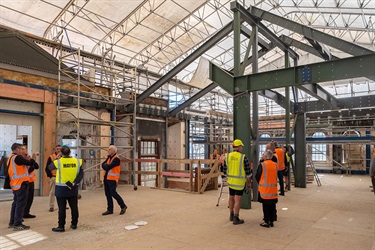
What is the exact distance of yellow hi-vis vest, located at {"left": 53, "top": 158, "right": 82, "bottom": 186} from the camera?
6105mm

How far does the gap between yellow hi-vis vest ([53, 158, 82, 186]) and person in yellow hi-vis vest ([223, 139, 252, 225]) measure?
3.44 meters

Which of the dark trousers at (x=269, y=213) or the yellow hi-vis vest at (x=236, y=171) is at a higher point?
the yellow hi-vis vest at (x=236, y=171)

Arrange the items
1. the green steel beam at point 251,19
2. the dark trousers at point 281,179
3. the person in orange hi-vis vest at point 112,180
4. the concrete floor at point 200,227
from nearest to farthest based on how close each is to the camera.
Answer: the concrete floor at point 200,227 → the person in orange hi-vis vest at point 112,180 → the green steel beam at point 251,19 → the dark trousers at point 281,179

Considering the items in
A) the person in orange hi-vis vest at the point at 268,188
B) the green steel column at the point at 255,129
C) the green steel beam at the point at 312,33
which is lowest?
the person in orange hi-vis vest at the point at 268,188

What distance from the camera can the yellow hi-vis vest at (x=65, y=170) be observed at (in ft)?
20.0

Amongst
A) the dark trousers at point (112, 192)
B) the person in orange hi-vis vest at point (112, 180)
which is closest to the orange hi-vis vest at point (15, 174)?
the person in orange hi-vis vest at point (112, 180)

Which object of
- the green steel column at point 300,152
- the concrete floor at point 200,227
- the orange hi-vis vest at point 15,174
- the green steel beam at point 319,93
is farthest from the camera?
the green steel column at point 300,152

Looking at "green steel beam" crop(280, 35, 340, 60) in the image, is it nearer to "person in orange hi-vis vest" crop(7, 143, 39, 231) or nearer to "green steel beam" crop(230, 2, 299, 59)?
"green steel beam" crop(230, 2, 299, 59)

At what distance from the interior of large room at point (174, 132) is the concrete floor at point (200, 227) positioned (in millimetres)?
38

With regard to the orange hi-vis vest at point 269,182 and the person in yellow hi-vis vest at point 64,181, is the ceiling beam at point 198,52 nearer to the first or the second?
the orange hi-vis vest at point 269,182

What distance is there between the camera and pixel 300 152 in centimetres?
1266

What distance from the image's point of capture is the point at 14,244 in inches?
211

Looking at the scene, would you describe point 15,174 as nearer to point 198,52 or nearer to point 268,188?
point 268,188

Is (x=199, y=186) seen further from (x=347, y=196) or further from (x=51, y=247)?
(x=51, y=247)
